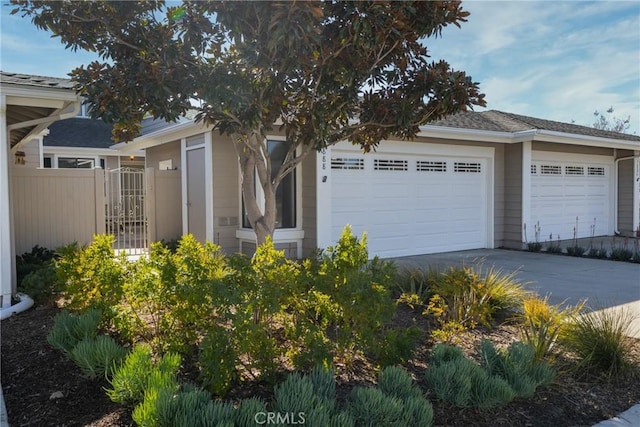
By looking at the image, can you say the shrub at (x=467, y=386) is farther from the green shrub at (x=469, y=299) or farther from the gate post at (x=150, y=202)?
the gate post at (x=150, y=202)

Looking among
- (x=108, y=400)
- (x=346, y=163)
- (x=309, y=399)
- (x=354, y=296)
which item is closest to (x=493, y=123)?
(x=346, y=163)

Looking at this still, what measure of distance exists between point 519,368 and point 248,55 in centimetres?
342

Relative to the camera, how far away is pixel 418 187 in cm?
1115

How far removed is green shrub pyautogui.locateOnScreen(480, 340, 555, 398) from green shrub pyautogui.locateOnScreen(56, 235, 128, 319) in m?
3.10

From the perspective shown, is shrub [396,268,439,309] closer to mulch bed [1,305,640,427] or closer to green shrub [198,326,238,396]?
mulch bed [1,305,640,427]

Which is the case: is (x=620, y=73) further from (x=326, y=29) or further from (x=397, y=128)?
(x=326, y=29)

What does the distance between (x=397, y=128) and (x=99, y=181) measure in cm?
638

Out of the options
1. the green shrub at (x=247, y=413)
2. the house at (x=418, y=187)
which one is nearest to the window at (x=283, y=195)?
the house at (x=418, y=187)

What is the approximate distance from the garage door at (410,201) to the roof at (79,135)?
417 inches

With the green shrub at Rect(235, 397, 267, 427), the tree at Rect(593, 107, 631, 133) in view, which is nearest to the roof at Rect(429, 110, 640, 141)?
the green shrub at Rect(235, 397, 267, 427)

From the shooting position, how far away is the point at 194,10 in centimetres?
445

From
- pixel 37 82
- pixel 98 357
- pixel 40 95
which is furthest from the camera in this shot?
pixel 37 82

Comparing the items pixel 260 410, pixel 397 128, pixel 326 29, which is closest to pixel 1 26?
pixel 326 29

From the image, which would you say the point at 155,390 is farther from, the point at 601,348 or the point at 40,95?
the point at 40,95
